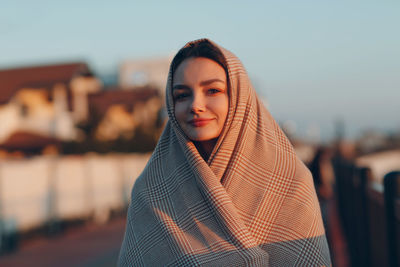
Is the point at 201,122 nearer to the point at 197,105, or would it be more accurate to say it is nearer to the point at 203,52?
the point at 197,105

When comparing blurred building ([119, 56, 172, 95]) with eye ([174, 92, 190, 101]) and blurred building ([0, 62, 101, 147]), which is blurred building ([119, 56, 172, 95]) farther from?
eye ([174, 92, 190, 101])

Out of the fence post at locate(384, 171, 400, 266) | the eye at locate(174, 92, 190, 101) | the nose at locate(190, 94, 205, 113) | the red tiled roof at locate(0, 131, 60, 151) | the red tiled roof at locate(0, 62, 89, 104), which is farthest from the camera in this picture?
the red tiled roof at locate(0, 62, 89, 104)

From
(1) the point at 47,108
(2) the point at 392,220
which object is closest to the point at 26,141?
(1) the point at 47,108

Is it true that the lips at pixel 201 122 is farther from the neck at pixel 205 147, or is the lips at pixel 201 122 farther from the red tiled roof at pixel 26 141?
the red tiled roof at pixel 26 141

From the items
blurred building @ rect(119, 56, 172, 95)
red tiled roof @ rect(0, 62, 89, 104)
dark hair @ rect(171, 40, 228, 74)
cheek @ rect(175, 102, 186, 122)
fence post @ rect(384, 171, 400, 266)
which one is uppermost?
dark hair @ rect(171, 40, 228, 74)

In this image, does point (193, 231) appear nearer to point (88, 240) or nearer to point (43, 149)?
point (88, 240)

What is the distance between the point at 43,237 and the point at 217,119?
1154 cm

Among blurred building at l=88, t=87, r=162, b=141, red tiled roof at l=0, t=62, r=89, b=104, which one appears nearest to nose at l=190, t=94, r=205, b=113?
red tiled roof at l=0, t=62, r=89, b=104

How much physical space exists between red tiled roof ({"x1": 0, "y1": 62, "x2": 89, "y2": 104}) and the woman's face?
83.3 feet

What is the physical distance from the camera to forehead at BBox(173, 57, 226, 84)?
2303mm

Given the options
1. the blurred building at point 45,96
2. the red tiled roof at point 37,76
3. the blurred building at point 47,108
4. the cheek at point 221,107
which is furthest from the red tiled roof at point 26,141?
the cheek at point 221,107

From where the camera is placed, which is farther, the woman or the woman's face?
the woman's face

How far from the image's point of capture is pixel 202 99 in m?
2.29

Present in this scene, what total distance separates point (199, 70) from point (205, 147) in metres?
0.36
